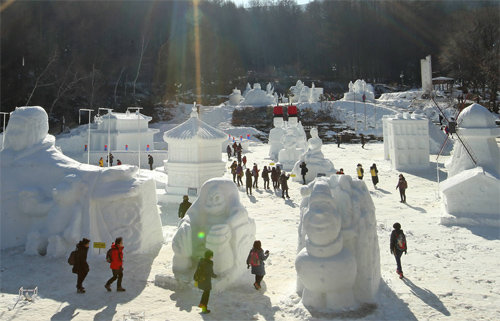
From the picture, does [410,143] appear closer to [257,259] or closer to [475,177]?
[475,177]

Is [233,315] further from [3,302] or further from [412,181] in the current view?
[412,181]

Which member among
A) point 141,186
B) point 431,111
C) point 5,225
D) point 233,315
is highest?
point 431,111

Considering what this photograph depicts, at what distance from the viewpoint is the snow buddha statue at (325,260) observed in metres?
4.93

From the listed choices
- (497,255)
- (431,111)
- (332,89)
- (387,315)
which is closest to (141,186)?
(387,315)

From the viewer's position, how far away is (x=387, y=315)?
16.2 feet

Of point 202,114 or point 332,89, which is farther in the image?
point 332,89

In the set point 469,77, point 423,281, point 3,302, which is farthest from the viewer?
point 469,77

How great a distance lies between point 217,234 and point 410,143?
15.9m

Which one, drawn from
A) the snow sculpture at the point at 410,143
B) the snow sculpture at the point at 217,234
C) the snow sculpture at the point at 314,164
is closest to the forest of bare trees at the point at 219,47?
the snow sculpture at the point at 410,143

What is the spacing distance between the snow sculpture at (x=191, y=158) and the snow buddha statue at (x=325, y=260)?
8161 mm

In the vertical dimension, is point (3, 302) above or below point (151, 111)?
below

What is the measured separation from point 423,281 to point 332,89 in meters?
61.8

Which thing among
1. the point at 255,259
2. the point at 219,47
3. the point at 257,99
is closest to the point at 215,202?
the point at 255,259

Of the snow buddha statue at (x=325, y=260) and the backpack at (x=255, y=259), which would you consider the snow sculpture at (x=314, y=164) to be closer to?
the backpack at (x=255, y=259)
